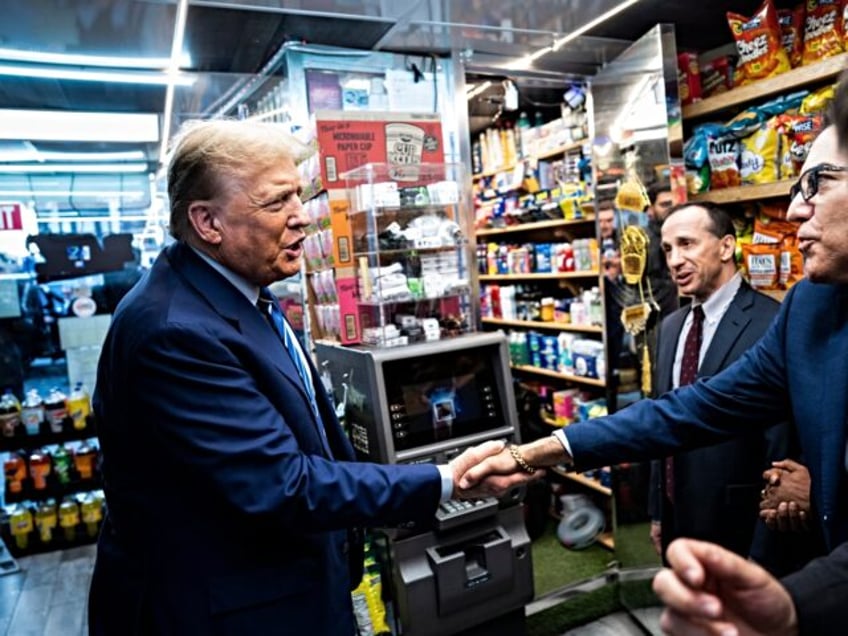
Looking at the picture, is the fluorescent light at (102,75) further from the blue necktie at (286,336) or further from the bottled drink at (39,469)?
the bottled drink at (39,469)

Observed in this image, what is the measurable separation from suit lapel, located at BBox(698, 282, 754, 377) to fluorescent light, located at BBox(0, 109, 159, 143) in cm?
353

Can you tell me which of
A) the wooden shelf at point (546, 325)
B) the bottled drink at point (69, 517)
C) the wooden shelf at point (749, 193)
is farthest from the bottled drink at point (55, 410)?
the wooden shelf at point (749, 193)

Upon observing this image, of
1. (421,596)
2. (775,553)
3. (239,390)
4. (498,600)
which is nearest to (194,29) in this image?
(239,390)

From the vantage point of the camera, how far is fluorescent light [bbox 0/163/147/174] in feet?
13.1

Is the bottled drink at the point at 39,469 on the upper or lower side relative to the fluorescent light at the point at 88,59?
lower

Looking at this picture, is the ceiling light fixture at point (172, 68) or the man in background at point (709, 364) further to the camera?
the ceiling light fixture at point (172, 68)

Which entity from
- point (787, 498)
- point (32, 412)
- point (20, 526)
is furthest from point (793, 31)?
point (20, 526)

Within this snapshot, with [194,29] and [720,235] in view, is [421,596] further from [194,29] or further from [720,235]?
[194,29]

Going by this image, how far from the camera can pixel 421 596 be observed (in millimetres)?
2441

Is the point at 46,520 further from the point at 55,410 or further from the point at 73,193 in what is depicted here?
the point at 73,193

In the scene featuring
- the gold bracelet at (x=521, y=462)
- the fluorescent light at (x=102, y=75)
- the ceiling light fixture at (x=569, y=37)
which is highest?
the fluorescent light at (x=102, y=75)

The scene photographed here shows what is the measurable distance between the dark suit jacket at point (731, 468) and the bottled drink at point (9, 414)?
415cm

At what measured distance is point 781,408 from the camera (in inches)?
67.3

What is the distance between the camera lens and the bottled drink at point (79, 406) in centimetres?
445
